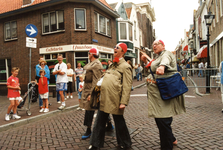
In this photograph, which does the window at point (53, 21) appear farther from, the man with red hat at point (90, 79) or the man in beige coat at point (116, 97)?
the man in beige coat at point (116, 97)

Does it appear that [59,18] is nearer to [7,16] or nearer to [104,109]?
[7,16]

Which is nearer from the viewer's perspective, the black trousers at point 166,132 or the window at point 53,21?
the black trousers at point 166,132

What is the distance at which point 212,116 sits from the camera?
17.9ft

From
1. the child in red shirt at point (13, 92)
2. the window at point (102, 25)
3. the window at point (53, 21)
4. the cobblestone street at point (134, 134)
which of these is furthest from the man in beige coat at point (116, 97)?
the window at point (102, 25)

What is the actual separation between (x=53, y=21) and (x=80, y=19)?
218 centimetres

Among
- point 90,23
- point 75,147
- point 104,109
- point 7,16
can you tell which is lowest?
point 75,147

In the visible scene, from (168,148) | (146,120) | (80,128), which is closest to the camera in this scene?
(168,148)

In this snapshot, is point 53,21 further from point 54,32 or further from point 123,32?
point 123,32

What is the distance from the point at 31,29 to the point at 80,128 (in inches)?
182

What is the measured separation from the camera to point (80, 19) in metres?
13.9

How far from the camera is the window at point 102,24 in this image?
15.0 metres

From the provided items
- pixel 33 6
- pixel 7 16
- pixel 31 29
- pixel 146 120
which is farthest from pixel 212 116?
pixel 7 16

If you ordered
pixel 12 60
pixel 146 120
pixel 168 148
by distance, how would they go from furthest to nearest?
pixel 12 60 → pixel 146 120 → pixel 168 148

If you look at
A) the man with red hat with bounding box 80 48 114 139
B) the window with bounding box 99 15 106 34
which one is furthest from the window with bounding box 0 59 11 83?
the man with red hat with bounding box 80 48 114 139
